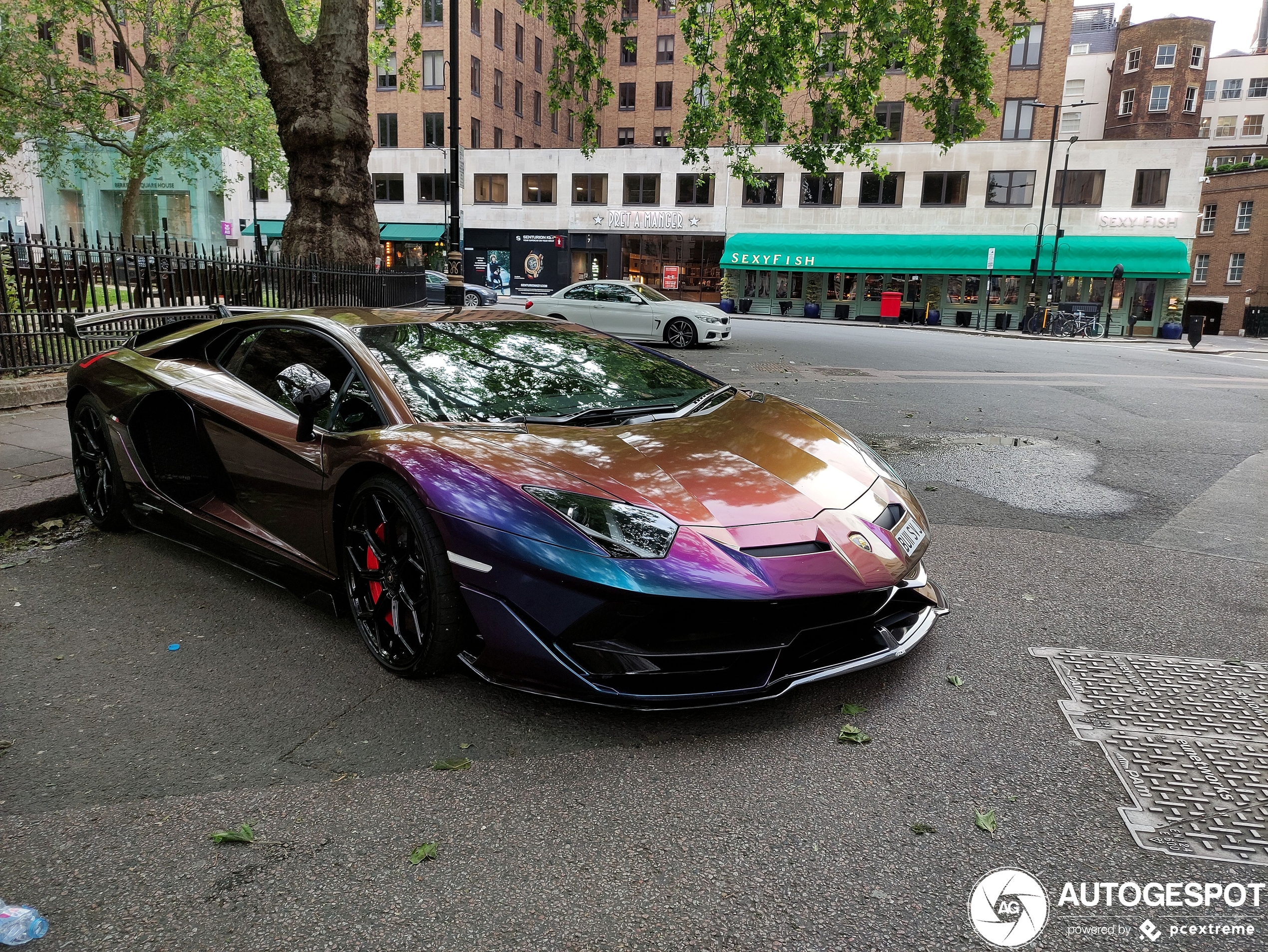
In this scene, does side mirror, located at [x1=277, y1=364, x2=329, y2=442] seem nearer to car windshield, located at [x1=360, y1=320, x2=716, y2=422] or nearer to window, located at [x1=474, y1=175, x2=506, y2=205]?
car windshield, located at [x1=360, y1=320, x2=716, y2=422]

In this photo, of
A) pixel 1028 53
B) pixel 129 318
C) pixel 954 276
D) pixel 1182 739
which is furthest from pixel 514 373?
pixel 1028 53

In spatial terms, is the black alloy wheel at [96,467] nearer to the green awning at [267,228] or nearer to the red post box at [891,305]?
the red post box at [891,305]

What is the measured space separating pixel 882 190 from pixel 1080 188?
8537 millimetres

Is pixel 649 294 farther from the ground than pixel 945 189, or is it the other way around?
pixel 945 189

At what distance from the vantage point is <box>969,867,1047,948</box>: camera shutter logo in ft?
6.34

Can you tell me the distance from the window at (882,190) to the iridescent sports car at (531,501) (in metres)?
39.7

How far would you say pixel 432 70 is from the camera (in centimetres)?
4562

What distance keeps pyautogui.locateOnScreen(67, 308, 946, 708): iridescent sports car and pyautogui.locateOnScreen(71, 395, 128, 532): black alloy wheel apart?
23cm

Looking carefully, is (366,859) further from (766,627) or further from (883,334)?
(883,334)

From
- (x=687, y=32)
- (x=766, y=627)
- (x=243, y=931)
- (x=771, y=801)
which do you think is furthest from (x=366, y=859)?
(x=687, y=32)

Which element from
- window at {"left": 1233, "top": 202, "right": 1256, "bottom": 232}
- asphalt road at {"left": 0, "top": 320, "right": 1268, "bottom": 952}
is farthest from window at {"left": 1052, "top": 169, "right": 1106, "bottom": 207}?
asphalt road at {"left": 0, "top": 320, "right": 1268, "bottom": 952}

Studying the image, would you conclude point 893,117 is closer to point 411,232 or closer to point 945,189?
point 945,189

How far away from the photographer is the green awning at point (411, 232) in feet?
150

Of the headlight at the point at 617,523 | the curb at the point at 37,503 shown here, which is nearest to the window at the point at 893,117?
the curb at the point at 37,503
